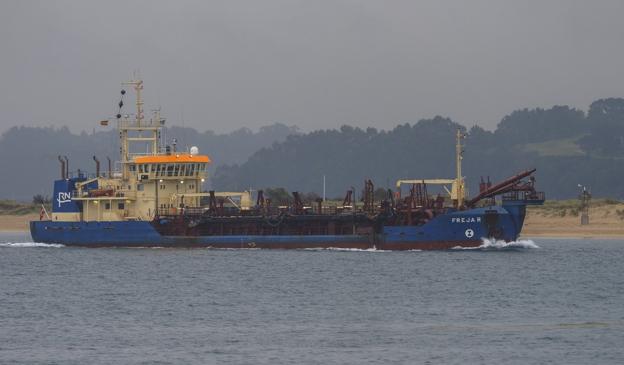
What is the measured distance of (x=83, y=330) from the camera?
149 feet

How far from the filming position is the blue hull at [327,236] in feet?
240

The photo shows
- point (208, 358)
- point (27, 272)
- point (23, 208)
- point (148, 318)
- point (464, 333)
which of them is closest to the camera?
point (208, 358)

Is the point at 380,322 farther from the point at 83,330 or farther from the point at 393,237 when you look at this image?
the point at 393,237

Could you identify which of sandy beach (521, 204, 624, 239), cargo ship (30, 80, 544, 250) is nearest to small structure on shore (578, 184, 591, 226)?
sandy beach (521, 204, 624, 239)

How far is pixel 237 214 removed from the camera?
78.6m

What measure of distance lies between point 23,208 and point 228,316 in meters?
103

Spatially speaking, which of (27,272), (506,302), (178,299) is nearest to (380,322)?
(506,302)

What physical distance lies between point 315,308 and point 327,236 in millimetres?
26503

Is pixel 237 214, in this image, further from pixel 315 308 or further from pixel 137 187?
pixel 315 308

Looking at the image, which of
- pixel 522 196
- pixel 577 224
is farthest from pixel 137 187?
pixel 577 224

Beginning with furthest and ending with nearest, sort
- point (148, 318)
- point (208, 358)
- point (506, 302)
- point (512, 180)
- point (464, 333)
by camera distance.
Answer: point (512, 180)
point (506, 302)
point (148, 318)
point (464, 333)
point (208, 358)

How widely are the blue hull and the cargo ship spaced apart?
56mm

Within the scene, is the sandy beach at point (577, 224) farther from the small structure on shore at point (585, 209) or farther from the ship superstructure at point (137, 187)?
the ship superstructure at point (137, 187)

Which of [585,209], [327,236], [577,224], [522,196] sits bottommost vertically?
[327,236]
